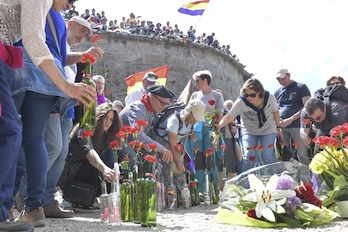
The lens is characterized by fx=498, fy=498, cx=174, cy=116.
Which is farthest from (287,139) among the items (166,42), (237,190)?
(166,42)

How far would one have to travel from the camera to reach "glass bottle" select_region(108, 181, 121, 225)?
3.27 m

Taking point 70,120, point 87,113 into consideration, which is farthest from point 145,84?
point 87,113

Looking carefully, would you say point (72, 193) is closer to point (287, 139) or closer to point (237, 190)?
point (237, 190)

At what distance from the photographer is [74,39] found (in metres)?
4.14

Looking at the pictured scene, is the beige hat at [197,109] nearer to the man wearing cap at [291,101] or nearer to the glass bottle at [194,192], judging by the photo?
the glass bottle at [194,192]

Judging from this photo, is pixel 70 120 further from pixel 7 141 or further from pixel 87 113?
pixel 7 141

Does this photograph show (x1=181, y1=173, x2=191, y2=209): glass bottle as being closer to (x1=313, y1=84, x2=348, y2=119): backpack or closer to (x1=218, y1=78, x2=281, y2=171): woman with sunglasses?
(x1=218, y1=78, x2=281, y2=171): woman with sunglasses

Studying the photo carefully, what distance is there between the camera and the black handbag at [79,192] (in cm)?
416

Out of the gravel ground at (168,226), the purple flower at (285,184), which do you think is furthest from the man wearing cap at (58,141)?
the purple flower at (285,184)

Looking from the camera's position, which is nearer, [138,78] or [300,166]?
[300,166]

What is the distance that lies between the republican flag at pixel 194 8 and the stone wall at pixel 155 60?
4820 mm

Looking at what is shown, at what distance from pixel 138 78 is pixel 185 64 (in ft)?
29.1

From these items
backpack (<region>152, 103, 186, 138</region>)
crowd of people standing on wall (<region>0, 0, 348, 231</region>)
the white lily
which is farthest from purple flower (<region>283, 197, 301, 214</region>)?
backpack (<region>152, 103, 186, 138</region>)

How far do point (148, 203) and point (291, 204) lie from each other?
898 mm
